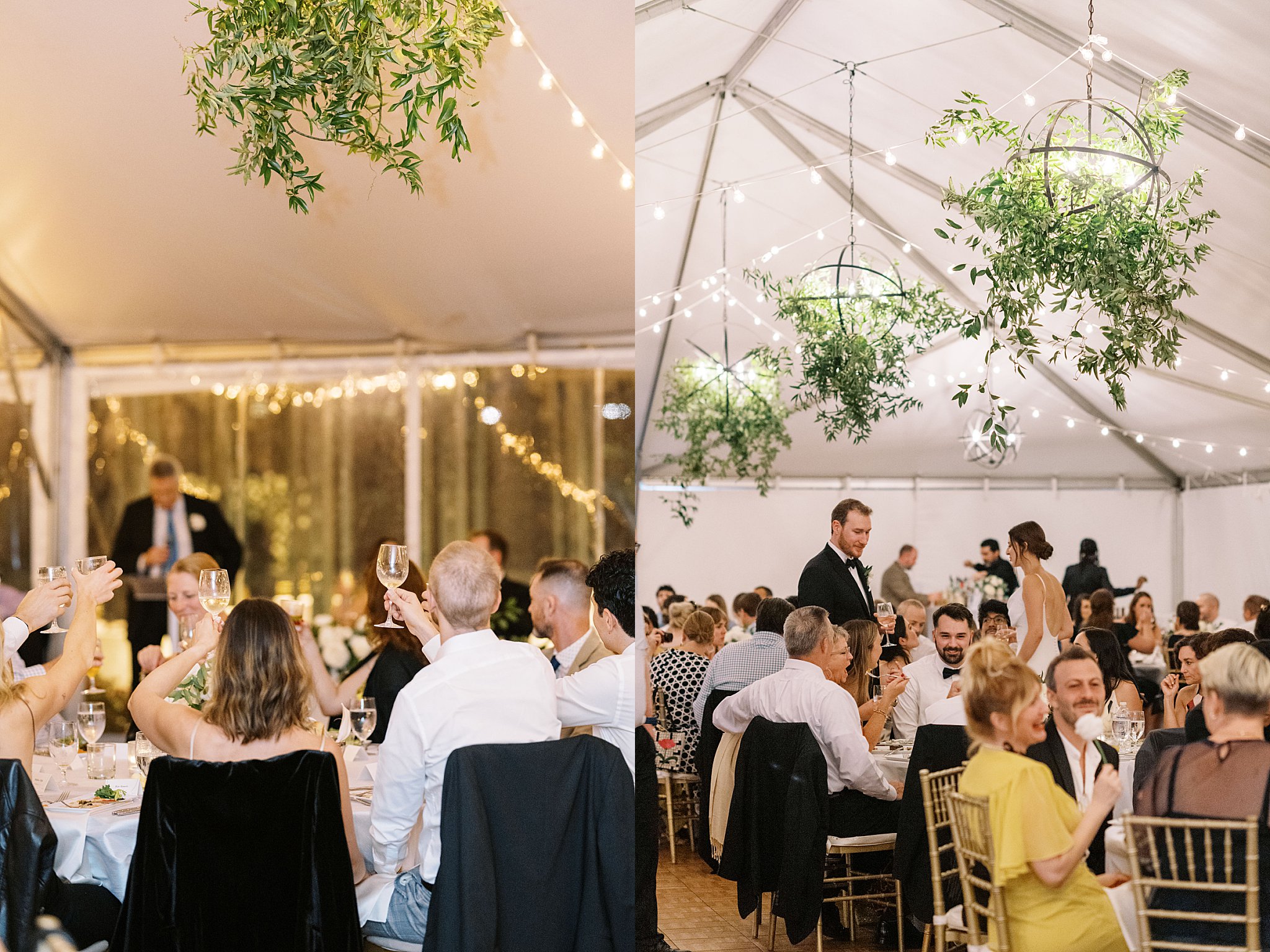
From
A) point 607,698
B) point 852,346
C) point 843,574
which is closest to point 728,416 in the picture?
point 852,346

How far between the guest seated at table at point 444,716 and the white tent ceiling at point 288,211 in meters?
2.25

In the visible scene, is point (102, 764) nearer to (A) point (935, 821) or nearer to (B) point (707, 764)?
(B) point (707, 764)

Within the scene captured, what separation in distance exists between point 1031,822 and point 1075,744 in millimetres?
663

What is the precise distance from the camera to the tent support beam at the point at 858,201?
12.3 ft

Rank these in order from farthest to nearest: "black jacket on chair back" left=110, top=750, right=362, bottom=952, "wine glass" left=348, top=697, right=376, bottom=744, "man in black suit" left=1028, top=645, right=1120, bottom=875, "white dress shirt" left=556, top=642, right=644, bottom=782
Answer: "wine glass" left=348, top=697, right=376, bottom=744 → "white dress shirt" left=556, top=642, right=644, bottom=782 → "man in black suit" left=1028, top=645, right=1120, bottom=875 → "black jacket on chair back" left=110, top=750, right=362, bottom=952

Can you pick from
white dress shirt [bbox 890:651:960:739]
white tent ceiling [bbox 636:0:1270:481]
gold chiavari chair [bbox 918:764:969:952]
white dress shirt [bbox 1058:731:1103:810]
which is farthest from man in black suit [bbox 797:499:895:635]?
white dress shirt [bbox 1058:731:1103:810]

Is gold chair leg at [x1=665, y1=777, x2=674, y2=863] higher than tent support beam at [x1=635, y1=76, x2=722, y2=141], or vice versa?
tent support beam at [x1=635, y1=76, x2=722, y2=141]

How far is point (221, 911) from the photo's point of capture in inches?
102

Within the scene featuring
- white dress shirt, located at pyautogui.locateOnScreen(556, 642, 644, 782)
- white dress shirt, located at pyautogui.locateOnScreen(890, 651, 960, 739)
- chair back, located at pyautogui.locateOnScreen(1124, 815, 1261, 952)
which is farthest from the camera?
white dress shirt, located at pyautogui.locateOnScreen(890, 651, 960, 739)

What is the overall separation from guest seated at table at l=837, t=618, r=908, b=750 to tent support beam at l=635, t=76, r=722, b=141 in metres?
1.70

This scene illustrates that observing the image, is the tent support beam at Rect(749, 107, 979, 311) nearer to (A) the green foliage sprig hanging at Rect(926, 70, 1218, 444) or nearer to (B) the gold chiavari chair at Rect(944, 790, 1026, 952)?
(A) the green foliage sprig hanging at Rect(926, 70, 1218, 444)

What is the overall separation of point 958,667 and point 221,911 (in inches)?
96.5

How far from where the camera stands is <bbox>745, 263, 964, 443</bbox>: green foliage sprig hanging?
3758 mm

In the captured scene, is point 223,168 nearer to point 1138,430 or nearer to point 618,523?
point 618,523
